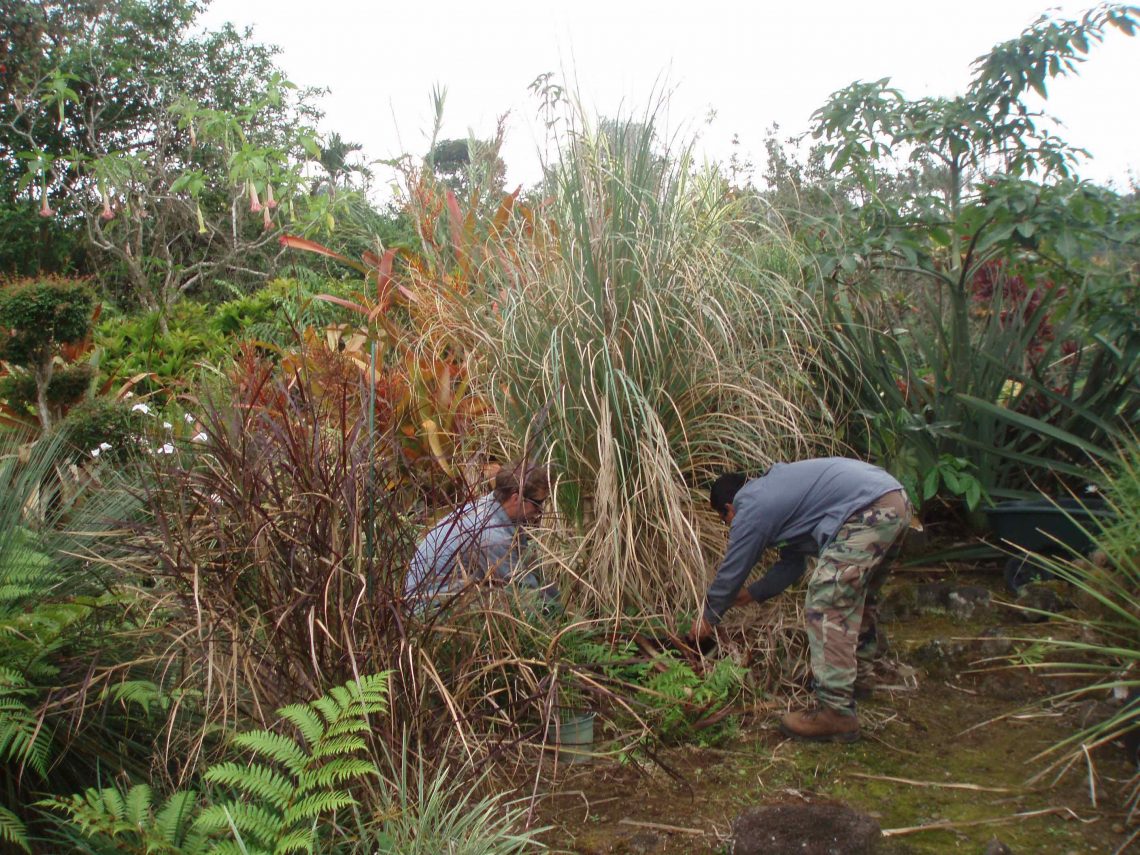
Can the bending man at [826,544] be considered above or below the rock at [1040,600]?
above

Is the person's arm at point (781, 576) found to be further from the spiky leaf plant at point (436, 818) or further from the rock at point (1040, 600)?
the spiky leaf plant at point (436, 818)

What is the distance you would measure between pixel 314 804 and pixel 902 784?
225 cm

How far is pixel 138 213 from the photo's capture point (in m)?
13.5

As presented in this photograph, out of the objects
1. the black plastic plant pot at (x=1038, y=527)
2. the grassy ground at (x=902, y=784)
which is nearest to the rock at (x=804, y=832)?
the grassy ground at (x=902, y=784)

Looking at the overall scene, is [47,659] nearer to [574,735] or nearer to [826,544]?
[574,735]

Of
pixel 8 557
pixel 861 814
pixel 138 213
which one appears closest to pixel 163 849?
pixel 8 557

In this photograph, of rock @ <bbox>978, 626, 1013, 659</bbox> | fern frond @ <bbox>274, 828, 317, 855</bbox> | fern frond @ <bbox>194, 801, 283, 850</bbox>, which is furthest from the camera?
rock @ <bbox>978, 626, 1013, 659</bbox>

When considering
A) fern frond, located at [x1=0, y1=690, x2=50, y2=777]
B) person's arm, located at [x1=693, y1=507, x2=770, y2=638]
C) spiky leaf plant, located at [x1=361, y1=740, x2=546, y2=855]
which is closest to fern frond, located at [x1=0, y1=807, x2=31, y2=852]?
fern frond, located at [x1=0, y1=690, x2=50, y2=777]

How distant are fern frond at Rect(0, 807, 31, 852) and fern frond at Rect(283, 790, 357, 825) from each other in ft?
3.01

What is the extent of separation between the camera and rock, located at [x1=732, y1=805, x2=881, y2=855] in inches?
120

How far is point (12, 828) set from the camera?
3129 mm

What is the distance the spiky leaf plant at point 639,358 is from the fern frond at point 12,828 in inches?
89.2

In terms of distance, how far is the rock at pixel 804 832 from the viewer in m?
3.04

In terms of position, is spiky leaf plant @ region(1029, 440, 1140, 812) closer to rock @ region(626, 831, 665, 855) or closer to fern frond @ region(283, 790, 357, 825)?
rock @ region(626, 831, 665, 855)
